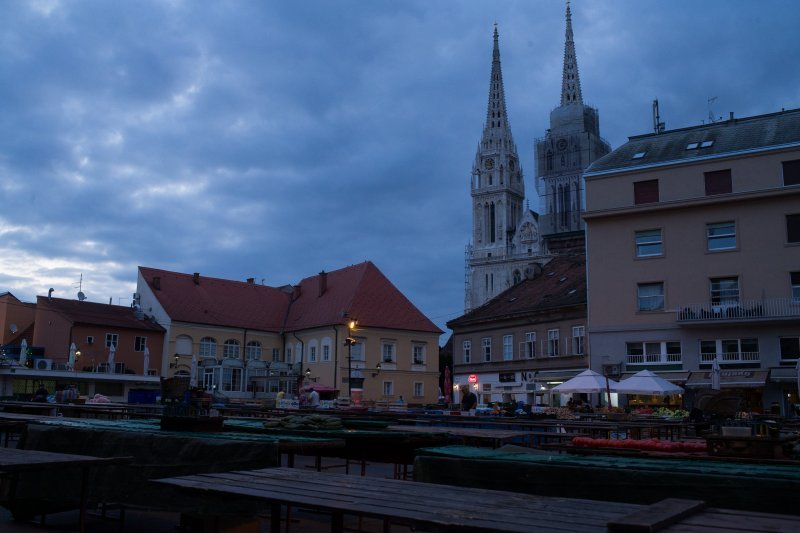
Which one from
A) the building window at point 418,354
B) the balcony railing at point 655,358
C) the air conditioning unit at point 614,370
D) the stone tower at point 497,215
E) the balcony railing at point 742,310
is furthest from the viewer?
the stone tower at point 497,215

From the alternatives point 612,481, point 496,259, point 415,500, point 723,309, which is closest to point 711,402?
point 612,481

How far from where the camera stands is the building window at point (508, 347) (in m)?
41.9

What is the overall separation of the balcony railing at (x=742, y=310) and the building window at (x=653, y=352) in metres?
1.32

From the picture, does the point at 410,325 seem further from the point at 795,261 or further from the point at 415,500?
the point at 415,500

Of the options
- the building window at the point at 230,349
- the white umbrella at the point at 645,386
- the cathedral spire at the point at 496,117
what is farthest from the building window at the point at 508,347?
the cathedral spire at the point at 496,117

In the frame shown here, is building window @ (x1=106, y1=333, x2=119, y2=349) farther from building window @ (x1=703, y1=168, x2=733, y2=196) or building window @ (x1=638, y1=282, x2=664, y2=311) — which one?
building window @ (x1=703, y1=168, x2=733, y2=196)

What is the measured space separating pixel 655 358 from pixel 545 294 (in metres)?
10.5

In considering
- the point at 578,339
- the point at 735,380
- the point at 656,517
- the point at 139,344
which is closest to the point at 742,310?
the point at 735,380

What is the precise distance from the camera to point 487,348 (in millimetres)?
43781

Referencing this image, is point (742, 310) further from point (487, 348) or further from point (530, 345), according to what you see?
point (487, 348)

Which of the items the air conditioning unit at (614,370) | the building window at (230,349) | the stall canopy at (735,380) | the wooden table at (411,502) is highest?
the building window at (230,349)

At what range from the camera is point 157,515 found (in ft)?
33.1

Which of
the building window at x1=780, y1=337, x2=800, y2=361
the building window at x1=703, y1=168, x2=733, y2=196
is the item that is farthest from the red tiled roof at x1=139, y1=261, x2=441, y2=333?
the building window at x1=780, y1=337, x2=800, y2=361

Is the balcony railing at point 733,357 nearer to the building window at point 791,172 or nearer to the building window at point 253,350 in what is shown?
the building window at point 791,172
